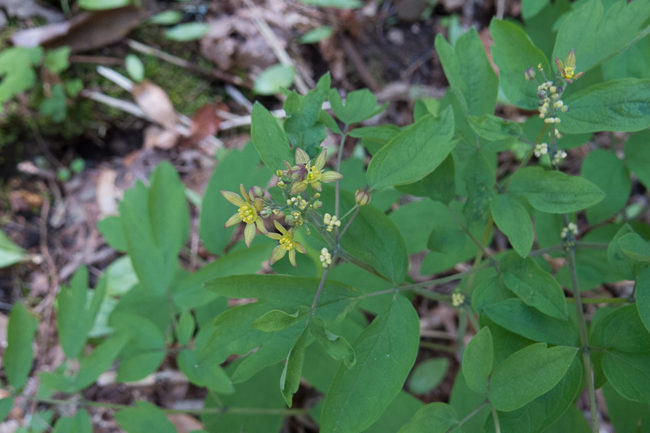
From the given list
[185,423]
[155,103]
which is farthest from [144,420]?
[155,103]

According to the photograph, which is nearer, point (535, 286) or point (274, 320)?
point (274, 320)

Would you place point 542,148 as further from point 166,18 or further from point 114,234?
point 166,18

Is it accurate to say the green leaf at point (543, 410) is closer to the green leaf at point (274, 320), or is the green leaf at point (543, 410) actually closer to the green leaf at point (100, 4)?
the green leaf at point (274, 320)

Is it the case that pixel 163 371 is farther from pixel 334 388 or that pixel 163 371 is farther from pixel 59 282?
pixel 334 388

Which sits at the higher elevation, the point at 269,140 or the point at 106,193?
the point at 269,140

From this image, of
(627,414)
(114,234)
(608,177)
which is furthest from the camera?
(114,234)

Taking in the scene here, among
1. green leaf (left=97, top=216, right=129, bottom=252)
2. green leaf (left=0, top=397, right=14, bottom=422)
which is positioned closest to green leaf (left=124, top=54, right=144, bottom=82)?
green leaf (left=97, top=216, right=129, bottom=252)

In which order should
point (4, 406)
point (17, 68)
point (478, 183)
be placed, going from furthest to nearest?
point (17, 68), point (4, 406), point (478, 183)
